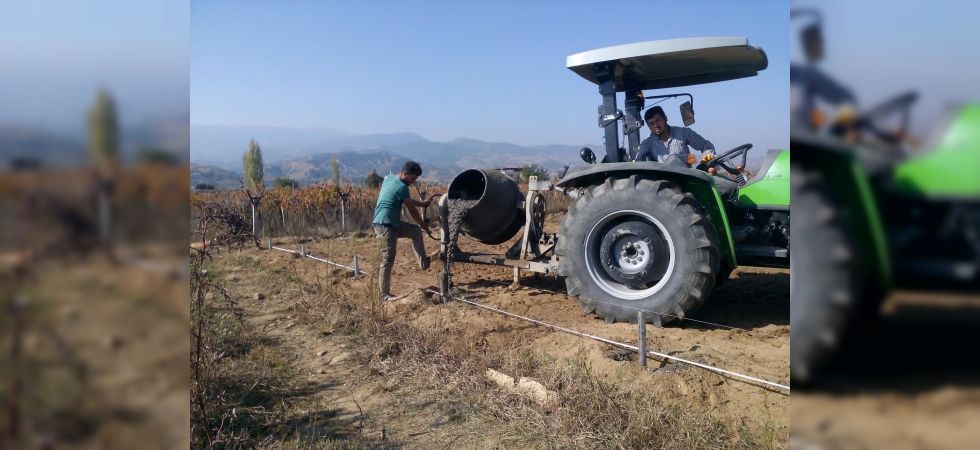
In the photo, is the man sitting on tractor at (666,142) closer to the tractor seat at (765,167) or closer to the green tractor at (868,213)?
the tractor seat at (765,167)

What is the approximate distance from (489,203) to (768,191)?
8.69 ft

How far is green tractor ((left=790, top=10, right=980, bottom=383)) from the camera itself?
1.81 ft

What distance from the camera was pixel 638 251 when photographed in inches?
195

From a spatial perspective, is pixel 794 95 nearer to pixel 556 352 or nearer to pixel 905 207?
pixel 905 207

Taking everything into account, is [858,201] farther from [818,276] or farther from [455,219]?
[455,219]

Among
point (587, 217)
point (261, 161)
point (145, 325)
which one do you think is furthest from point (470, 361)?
point (261, 161)

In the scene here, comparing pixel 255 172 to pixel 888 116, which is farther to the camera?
pixel 255 172

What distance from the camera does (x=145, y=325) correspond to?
3.13 feet

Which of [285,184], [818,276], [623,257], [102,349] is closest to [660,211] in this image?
[623,257]

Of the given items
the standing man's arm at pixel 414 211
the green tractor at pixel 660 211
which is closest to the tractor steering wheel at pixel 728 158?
the green tractor at pixel 660 211

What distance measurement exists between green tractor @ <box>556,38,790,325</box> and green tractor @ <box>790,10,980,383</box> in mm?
3940

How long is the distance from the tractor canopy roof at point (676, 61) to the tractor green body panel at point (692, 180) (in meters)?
0.74

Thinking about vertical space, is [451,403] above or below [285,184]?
below

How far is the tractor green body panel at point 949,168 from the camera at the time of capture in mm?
544
